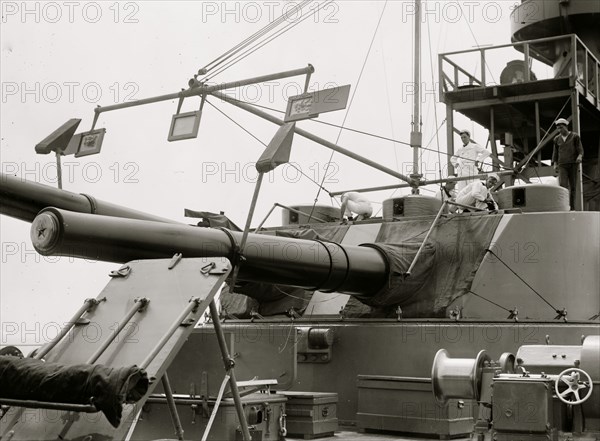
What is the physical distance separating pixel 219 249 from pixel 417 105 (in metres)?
6.26

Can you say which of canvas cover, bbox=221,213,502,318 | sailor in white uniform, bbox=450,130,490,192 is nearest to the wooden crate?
canvas cover, bbox=221,213,502,318

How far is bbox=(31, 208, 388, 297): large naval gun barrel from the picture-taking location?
5383mm

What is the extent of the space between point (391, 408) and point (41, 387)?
3695mm

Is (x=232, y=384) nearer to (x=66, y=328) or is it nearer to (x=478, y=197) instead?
(x=66, y=328)

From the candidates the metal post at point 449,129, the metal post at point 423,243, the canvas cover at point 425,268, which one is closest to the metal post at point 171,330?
the canvas cover at point 425,268

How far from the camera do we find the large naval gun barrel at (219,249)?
5383 millimetres

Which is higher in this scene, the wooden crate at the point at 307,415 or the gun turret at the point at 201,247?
the gun turret at the point at 201,247

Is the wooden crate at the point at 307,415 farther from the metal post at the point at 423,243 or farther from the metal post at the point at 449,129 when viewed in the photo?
the metal post at the point at 449,129

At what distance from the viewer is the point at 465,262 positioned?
8430mm

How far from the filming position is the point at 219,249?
6.17 metres

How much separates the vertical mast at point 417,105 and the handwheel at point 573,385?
5462 millimetres

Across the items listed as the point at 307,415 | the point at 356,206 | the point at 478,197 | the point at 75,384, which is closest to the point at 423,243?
the point at 478,197

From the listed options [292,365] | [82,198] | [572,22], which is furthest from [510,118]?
[82,198]

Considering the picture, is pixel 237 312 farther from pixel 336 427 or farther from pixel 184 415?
pixel 184 415
